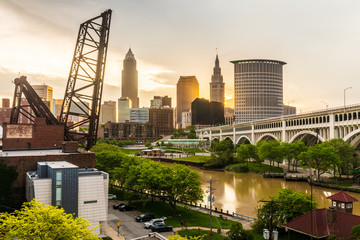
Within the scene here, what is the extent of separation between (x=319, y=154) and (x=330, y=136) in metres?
13.9

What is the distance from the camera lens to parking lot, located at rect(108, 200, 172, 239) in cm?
2898

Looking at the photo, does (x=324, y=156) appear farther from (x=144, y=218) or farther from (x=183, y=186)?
(x=144, y=218)

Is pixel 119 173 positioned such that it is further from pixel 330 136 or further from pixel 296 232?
pixel 330 136

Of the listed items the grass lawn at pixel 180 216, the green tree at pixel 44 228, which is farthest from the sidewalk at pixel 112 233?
the green tree at pixel 44 228

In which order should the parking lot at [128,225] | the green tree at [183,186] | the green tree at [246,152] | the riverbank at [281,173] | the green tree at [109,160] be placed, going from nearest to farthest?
Answer: the parking lot at [128,225], the green tree at [183,186], the green tree at [109,160], the riverbank at [281,173], the green tree at [246,152]

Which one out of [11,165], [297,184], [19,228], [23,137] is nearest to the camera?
[19,228]

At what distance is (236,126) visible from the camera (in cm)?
13525

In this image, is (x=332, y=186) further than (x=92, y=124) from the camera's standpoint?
Yes

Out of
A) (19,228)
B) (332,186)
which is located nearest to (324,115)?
(332,186)

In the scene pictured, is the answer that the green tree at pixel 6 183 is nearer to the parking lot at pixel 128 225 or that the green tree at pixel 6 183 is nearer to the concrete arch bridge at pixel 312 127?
the parking lot at pixel 128 225

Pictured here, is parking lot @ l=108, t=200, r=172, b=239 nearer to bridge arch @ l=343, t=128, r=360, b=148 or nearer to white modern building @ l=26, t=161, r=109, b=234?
white modern building @ l=26, t=161, r=109, b=234

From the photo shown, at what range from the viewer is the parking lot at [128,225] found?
29.0 m

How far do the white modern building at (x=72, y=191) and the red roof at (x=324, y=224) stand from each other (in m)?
17.0

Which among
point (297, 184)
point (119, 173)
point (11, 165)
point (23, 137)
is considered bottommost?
point (297, 184)
